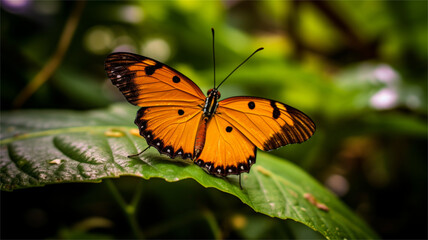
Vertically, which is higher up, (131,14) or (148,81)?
(131,14)

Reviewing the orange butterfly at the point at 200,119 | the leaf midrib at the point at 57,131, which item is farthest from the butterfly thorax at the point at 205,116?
the leaf midrib at the point at 57,131

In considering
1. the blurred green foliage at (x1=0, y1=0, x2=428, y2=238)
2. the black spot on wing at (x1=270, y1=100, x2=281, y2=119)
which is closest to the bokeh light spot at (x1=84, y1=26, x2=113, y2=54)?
the blurred green foliage at (x1=0, y1=0, x2=428, y2=238)

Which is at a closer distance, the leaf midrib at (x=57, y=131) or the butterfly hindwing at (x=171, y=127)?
→ the butterfly hindwing at (x=171, y=127)

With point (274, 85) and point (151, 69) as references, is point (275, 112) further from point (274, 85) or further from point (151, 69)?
point (274, 85)

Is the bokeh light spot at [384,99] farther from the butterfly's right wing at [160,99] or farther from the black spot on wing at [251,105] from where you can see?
the butterfly's right wing at [160,99]

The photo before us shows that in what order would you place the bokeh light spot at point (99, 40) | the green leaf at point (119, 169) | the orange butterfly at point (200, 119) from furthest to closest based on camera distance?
the bokeh light spot at point (99, 40), the orange butterfly at point (200, 119), the green leaf at point (119, 169)

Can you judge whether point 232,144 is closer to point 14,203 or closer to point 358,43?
point 14,203

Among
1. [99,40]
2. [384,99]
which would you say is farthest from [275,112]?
[99,40]

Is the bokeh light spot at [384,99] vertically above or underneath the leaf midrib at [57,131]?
above

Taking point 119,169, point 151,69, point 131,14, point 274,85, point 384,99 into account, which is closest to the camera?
point 119,169

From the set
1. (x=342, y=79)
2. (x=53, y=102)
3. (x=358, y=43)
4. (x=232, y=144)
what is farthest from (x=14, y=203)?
(x=358, y=43)
